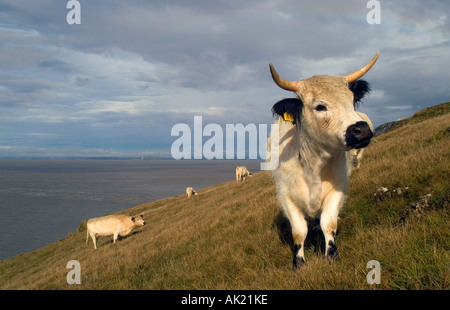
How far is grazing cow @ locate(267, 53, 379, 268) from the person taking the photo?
4488mm

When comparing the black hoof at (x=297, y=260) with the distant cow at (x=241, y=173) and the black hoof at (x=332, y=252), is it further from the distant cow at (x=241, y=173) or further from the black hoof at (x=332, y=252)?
the distant cow at (x=241, y=173)

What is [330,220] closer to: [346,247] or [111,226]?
[346,247]

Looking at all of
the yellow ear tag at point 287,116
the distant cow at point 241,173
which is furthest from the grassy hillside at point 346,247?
the distant cow at point 241,173

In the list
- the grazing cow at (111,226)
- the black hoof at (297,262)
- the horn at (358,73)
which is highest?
the horn at (358,73)

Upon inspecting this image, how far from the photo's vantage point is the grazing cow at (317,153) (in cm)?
449

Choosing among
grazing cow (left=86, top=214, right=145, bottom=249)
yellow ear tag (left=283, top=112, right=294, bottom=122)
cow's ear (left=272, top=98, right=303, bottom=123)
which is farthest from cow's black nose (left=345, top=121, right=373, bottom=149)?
grazing cow (left=86, top=214, right=145, bottom=249)

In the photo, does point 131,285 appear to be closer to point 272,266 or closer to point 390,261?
point 272,266

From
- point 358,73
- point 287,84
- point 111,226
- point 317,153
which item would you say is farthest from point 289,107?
point 111,226

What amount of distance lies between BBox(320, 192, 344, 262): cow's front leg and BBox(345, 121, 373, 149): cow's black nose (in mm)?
1259

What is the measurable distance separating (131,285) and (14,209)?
189 ft

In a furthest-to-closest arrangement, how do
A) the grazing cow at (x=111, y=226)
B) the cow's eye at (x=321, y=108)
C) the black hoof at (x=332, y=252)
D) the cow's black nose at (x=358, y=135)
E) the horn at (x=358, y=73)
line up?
1. the grazing cow at (x=111, y=226)
2. the horn at (x=358, y=73)
3. the cow's eye at (x=321, y=108)
4. the black hoof at (x=332, y=252)
5. the cow's black nose at (x=358, y=135)

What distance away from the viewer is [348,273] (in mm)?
3609

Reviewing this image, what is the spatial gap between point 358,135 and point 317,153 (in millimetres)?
1037
